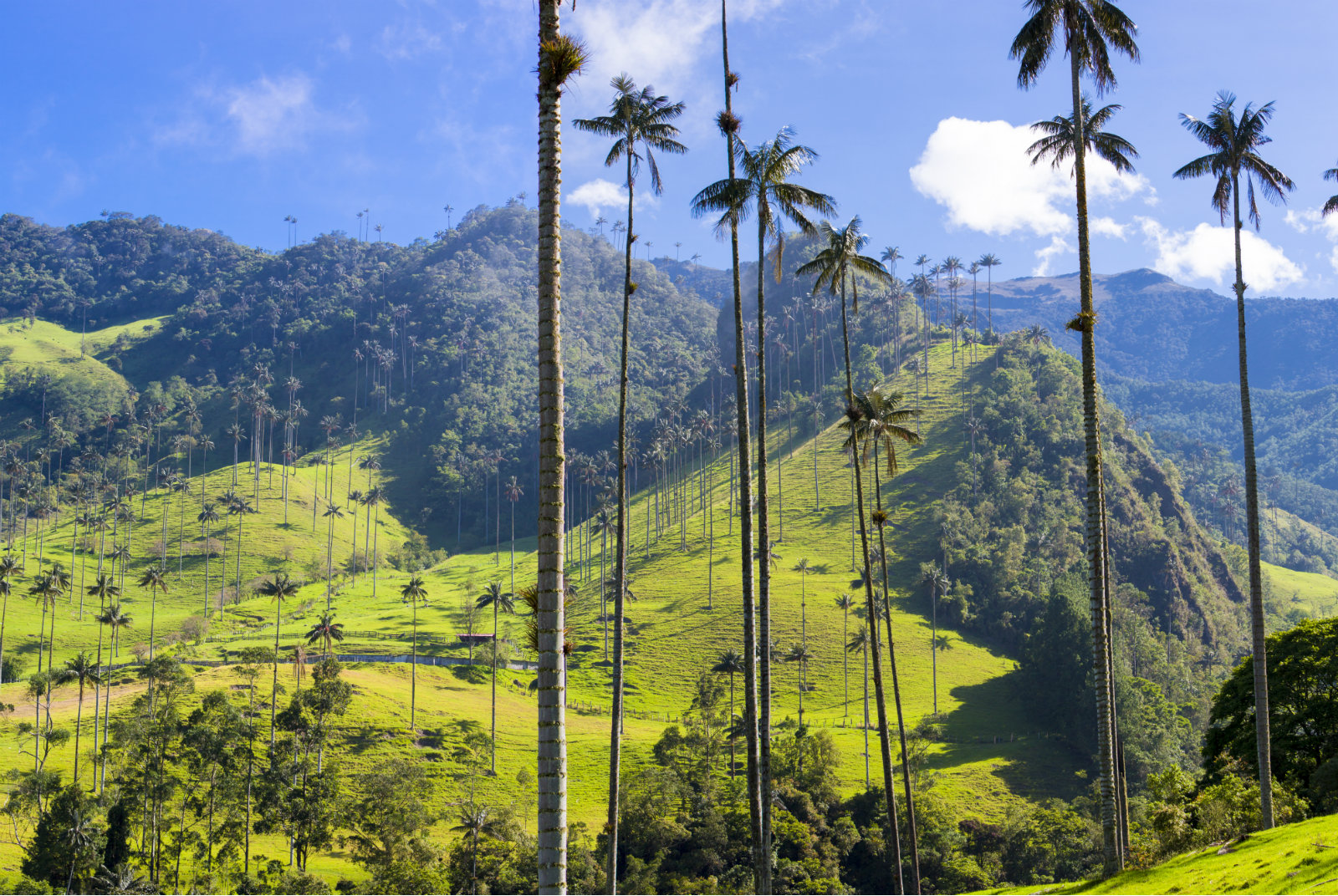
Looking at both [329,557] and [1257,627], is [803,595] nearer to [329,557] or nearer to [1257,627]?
[329,557]

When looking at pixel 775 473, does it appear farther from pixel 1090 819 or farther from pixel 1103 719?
pixel 1103 719

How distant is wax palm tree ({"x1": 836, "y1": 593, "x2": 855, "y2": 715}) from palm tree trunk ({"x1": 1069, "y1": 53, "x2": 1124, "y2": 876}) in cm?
7957

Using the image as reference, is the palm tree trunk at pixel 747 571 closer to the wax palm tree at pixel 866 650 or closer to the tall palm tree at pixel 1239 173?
the tall palm tree at pixel 1239 173

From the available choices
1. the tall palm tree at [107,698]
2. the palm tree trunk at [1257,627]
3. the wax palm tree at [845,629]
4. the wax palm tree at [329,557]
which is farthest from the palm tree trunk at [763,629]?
the wax palm tree at [329,557]

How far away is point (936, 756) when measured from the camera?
8812 centimetres

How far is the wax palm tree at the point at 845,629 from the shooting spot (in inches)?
4225

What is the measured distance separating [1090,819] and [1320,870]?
179ft

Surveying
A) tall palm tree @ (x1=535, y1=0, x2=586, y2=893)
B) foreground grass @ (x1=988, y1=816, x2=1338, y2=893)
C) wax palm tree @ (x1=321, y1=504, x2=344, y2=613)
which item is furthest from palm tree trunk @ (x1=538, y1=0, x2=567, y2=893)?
wax palm tree @ (x1=321, y1=504, x2=344, y2=613)

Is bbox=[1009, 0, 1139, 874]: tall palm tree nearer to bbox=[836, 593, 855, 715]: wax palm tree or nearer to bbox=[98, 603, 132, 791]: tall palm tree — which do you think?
bbox=[98, 603, 132, 791]: tall palm tree

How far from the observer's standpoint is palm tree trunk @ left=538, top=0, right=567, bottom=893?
39.0 feet

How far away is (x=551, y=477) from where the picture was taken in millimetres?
12852

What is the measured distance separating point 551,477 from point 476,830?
52251 mm

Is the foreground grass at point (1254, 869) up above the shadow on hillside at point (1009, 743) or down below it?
above

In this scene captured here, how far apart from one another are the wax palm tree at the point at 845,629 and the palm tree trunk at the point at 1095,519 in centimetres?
7957
